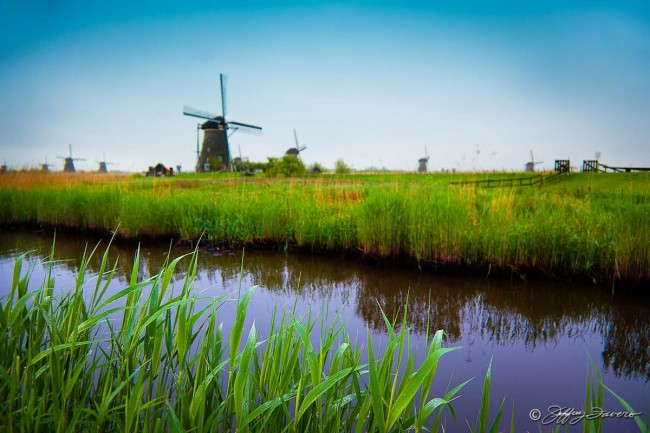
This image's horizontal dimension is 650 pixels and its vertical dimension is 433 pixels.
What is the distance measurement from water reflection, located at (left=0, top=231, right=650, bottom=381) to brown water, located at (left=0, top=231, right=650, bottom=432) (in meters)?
0.01

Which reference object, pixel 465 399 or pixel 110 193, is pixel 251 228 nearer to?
pixel 110 193

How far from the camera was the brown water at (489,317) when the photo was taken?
2855mm

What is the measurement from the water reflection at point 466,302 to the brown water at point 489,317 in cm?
1

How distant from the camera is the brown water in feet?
9.37

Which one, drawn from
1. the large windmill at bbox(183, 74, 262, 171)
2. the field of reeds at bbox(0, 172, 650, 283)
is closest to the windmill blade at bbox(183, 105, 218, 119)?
the large windmill at bbox(183, 74, 262, 171)

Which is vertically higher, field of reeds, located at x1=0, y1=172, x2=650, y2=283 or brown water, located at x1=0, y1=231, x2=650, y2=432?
field of reeds, located at x1=0, y1=172, x2=650, y2=283

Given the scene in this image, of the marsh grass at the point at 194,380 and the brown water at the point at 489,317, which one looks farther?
the brown water at the point at 489,317

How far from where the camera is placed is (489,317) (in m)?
4.18

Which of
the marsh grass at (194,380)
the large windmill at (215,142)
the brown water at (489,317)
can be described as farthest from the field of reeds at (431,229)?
the large windmill at (215,142)

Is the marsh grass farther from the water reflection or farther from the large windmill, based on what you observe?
the large windmill

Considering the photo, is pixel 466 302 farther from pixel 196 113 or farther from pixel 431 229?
pixel 196 113

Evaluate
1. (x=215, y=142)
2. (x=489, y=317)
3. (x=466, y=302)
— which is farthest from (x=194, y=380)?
(x=215, y=142)

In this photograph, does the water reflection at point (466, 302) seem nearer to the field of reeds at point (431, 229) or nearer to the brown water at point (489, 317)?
the brown water at point (489, 317)

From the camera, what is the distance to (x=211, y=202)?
9.42 meters
